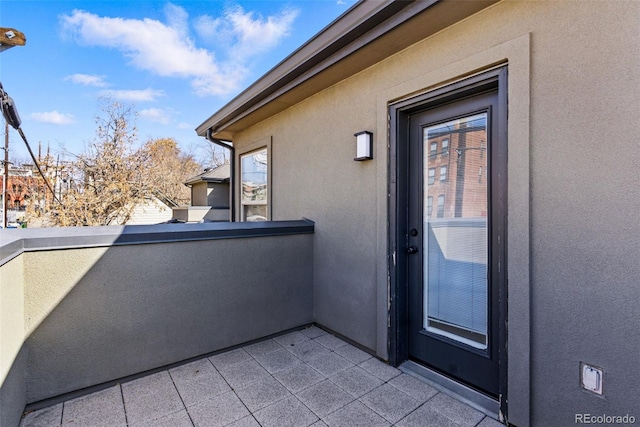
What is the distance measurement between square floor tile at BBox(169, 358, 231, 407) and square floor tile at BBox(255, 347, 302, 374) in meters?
0.38

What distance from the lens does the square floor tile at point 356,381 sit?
228 centimetres

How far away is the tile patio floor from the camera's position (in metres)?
1.94

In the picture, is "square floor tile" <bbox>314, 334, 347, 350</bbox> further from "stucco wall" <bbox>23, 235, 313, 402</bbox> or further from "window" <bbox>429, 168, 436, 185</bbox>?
"window" <bbox>429, 168, 436, 185</bbox>

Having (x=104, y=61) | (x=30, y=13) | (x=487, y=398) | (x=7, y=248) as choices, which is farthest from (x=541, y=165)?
(x=104, y=61)

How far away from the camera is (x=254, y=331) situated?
10.1ft

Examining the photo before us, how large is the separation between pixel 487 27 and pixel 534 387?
2281 millimetres

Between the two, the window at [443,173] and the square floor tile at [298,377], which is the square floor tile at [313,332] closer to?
the square floor tile at [298,377]

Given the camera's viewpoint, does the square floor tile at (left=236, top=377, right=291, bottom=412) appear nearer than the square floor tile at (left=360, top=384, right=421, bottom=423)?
No

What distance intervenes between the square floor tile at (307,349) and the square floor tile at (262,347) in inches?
5.8

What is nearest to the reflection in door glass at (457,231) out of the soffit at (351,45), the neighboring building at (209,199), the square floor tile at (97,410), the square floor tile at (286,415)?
the soffit at (351,45)

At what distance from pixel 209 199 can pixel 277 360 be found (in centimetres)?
983

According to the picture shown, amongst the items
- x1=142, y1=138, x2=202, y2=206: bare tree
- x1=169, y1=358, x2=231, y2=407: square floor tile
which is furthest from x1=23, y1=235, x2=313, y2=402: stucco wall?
x1=142, y1=138, x2=202, y2=206: bare tree

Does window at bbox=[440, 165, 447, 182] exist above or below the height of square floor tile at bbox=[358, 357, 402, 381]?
above

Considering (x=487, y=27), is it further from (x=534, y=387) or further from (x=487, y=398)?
(x=487, y=398)
